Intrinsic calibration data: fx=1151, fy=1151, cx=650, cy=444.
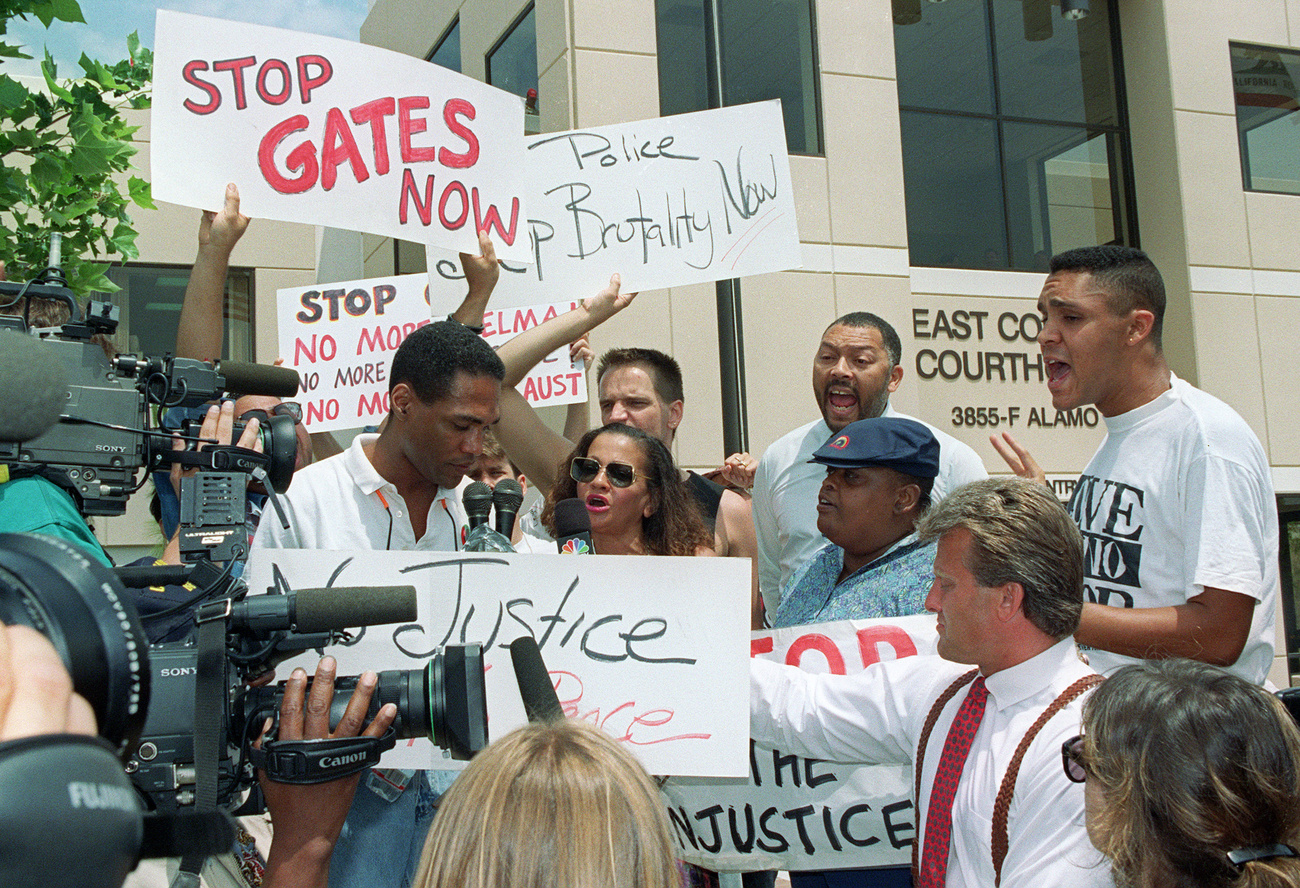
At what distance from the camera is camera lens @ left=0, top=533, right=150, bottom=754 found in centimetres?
84

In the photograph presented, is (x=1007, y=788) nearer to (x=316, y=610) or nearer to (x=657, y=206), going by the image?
(x=316, y=610)

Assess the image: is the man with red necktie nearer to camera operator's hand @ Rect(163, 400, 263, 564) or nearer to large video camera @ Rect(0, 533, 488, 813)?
large video camera @ Rect(0, 533, 488, 813)

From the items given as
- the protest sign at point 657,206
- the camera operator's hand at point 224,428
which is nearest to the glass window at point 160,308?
the protest sign at point 657,206

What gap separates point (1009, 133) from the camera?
10750mm

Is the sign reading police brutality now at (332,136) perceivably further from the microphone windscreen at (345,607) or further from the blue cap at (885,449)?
the microphone windscreen at (345,607)

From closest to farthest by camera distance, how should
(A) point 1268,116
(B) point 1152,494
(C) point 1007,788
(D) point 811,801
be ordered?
(C) point 1007,788 → (B) point 1152,494 → (D) point 811,801 → (A) point 1268,116

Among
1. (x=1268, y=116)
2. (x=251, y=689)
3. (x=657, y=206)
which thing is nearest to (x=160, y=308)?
(x=657, y=206)

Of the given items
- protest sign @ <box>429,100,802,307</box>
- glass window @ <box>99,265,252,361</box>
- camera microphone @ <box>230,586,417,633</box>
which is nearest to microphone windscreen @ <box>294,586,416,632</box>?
camera microphone @ <box>230,586,417,633</box>

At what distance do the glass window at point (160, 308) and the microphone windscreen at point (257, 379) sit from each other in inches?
354

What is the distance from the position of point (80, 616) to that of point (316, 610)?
1096mm

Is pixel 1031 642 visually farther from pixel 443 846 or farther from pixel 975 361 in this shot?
pixel 975 361

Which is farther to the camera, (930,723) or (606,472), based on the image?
(606,472)

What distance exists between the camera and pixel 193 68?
3.67 metres

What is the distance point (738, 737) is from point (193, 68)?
2.68m
